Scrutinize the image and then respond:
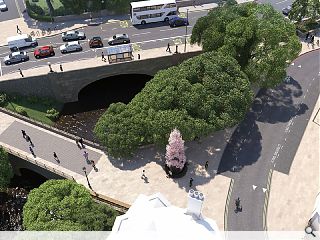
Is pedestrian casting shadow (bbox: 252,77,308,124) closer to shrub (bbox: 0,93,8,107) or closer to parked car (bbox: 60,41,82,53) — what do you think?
parked car (bbox: 60,41,82,53)

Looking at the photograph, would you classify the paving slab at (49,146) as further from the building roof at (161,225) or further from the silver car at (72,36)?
the building roof at (161,225)

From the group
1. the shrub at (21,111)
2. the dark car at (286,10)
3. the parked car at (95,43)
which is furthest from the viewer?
the dark car at (286,10)

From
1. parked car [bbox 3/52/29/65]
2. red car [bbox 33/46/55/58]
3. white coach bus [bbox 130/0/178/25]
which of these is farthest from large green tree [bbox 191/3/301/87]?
parked car [bbox 3/52/29/65]

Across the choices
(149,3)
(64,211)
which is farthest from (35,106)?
(64,211)

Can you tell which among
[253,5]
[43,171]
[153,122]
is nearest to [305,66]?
[253,5]

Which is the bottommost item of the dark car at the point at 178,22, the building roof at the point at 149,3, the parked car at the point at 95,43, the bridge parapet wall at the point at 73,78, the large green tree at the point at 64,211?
the large green tree at the point at 64,211

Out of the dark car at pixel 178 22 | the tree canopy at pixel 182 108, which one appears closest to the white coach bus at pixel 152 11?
the dark car at pixel 178 22

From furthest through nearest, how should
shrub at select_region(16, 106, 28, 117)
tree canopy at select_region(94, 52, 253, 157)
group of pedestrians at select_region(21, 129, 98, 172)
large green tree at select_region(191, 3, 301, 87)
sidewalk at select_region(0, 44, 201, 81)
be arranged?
sidewalk at select_region(0, 44, 201, 81), shrub at select_region(16, 106, 28, 117), large green tree at select_region(191, 3, 301, 87), group of pedestrians at select_region(21, 129, 98, 172), tree canopy at select_region(94, 52, 253, 157)
